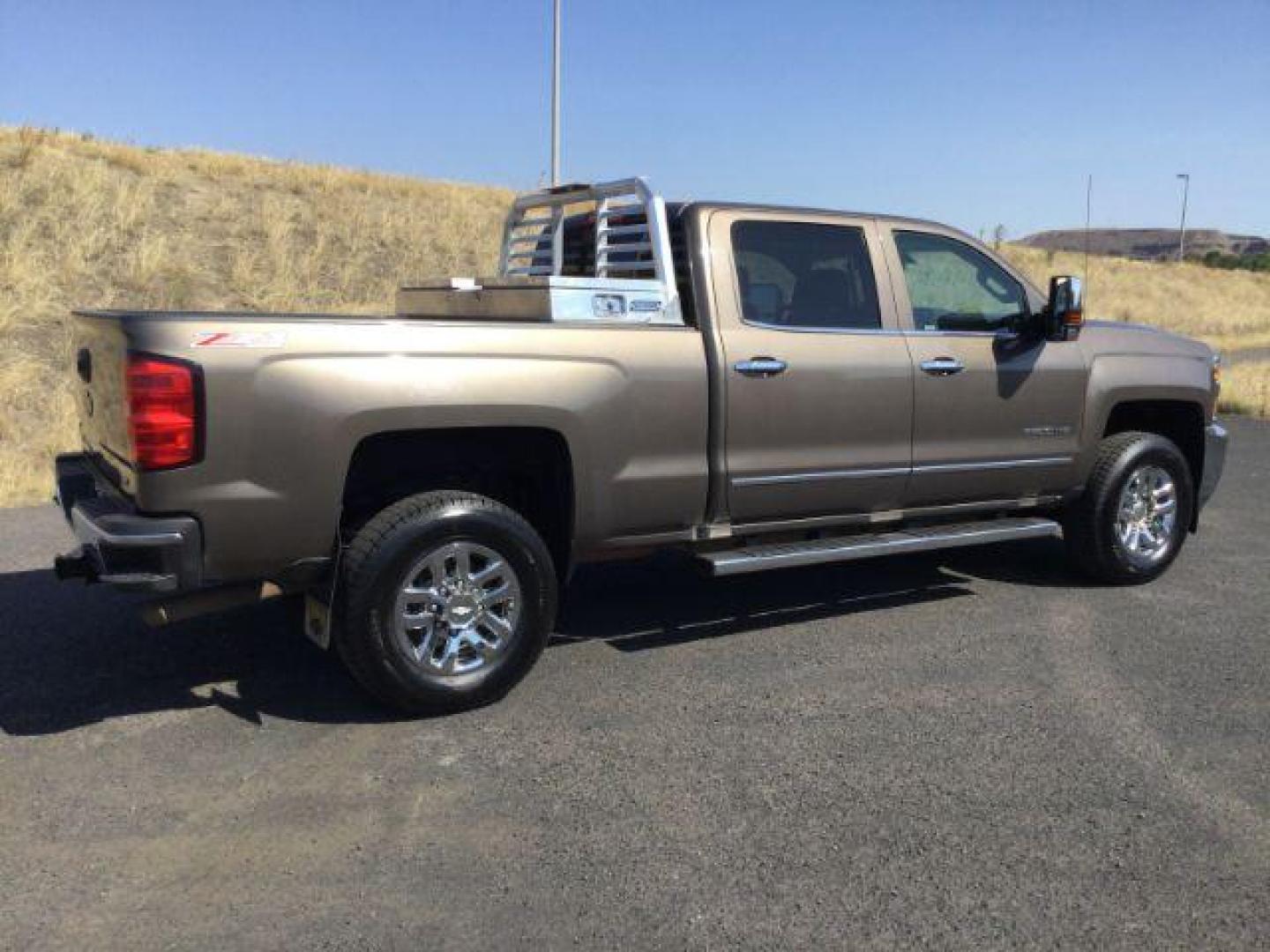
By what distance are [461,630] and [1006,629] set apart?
2763mm

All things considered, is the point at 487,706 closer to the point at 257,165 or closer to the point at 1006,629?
the point at 1006,629

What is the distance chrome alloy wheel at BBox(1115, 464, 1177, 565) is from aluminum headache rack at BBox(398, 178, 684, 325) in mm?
3079

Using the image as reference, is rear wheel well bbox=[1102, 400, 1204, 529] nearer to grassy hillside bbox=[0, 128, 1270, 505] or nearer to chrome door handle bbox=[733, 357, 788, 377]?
chrome door handle bbox=[733, 357, 788, 377]

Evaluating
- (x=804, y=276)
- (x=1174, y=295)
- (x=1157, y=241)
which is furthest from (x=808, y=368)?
(x=1157, y=241)

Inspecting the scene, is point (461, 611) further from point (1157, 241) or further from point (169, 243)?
point (1157, 241)

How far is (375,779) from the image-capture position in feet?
12.4

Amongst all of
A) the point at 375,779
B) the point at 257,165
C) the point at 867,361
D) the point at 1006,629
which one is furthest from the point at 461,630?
the point at 257,165

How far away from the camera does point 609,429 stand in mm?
4566

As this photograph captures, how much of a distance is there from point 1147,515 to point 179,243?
15.1 m

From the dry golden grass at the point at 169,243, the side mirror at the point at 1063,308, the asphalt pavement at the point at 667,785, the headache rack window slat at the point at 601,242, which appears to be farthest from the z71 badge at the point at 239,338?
the dry golden grass at the point at 169,243

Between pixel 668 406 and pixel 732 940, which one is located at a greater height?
pixel 668 406

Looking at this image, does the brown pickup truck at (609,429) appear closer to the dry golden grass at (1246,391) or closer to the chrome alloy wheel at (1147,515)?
the chrome alloy wheel at (1147,515)

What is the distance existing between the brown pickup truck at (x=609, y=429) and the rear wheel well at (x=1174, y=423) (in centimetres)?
2

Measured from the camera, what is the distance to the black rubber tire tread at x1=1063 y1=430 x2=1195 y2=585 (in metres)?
6.20
